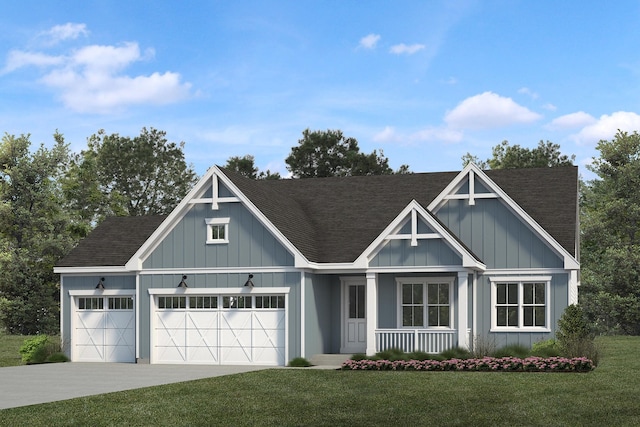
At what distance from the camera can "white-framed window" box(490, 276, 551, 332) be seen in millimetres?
29297

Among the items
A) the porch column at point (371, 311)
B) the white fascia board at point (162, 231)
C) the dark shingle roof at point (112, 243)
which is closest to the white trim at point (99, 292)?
the dark shingle roof at point (112, 243)

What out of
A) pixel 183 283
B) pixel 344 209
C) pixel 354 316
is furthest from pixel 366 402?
pixel 344 209

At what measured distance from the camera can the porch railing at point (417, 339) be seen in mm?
28141

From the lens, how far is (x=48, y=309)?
49.4 m

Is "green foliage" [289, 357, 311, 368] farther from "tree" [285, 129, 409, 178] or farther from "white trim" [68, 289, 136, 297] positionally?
"tree" [285, 129, 409, 178]

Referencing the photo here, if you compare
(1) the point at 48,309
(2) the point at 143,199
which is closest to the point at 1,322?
(1) the point at 48,309

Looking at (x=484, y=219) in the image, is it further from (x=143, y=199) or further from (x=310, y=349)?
(x=143, y=199)

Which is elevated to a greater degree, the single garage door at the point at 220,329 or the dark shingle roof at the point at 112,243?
the dark shingle roof at the point at 112,243

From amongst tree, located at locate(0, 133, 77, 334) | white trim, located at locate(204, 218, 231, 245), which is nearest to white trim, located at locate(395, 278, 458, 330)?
white trim, located at locate(204, 218, 231, 245)

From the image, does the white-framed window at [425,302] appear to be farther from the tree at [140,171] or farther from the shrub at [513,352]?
the tree at [140,171]

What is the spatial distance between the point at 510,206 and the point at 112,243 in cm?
1440

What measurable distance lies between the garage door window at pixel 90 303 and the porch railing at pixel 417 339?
9.86 metres

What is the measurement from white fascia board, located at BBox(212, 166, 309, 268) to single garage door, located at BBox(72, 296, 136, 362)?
553 centimetres

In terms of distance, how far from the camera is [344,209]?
111 ft
